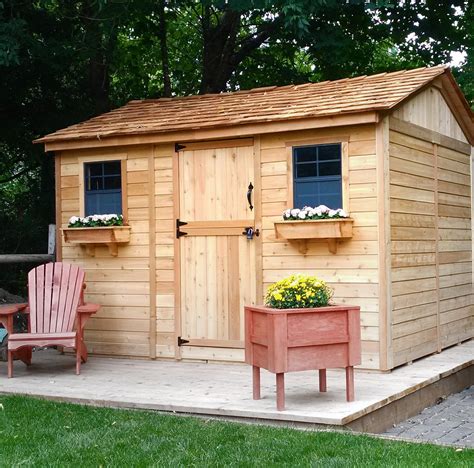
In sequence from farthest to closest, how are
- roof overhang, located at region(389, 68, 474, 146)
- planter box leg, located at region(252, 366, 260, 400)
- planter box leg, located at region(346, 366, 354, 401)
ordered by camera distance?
roof overhang, located at region(389, 68, 474, 146), planter box leg, located at region(252, 366, 260, 400), planter box leg, located at region(346, 366, 354, 401)

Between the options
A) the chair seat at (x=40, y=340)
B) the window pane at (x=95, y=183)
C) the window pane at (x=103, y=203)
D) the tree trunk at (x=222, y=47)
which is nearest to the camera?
the chair seat at (x=40, y=340)

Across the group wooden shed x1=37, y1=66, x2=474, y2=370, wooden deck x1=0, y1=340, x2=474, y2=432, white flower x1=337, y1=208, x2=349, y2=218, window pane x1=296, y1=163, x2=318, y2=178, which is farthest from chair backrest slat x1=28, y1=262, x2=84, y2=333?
white flower x1=337, y1=208, x2=349, y2=218

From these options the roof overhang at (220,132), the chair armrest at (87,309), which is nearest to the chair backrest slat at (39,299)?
the chair armrest at (87,309)

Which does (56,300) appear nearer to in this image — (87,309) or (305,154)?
(87,309)

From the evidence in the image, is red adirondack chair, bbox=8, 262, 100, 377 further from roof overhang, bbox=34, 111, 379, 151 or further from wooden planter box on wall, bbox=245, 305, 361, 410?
wooden planter box on wall, bbox=245, 305, 361, 410

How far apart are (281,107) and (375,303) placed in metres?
2.07

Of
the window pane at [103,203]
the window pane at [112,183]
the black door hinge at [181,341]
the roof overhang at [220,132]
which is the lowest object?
the black door hinge at [181,341]

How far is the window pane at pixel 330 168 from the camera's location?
7.12 metres

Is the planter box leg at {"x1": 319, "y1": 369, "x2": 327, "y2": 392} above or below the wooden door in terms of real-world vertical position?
below

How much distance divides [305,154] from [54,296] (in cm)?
267

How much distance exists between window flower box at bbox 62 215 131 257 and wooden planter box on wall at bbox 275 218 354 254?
1655mm

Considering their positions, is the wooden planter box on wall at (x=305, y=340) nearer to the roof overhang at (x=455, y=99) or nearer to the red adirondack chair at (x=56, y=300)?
the red adirondack chair at (x=56, y=300)

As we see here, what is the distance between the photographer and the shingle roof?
7.11 meters

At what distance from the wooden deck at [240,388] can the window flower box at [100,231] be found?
1.16 m
